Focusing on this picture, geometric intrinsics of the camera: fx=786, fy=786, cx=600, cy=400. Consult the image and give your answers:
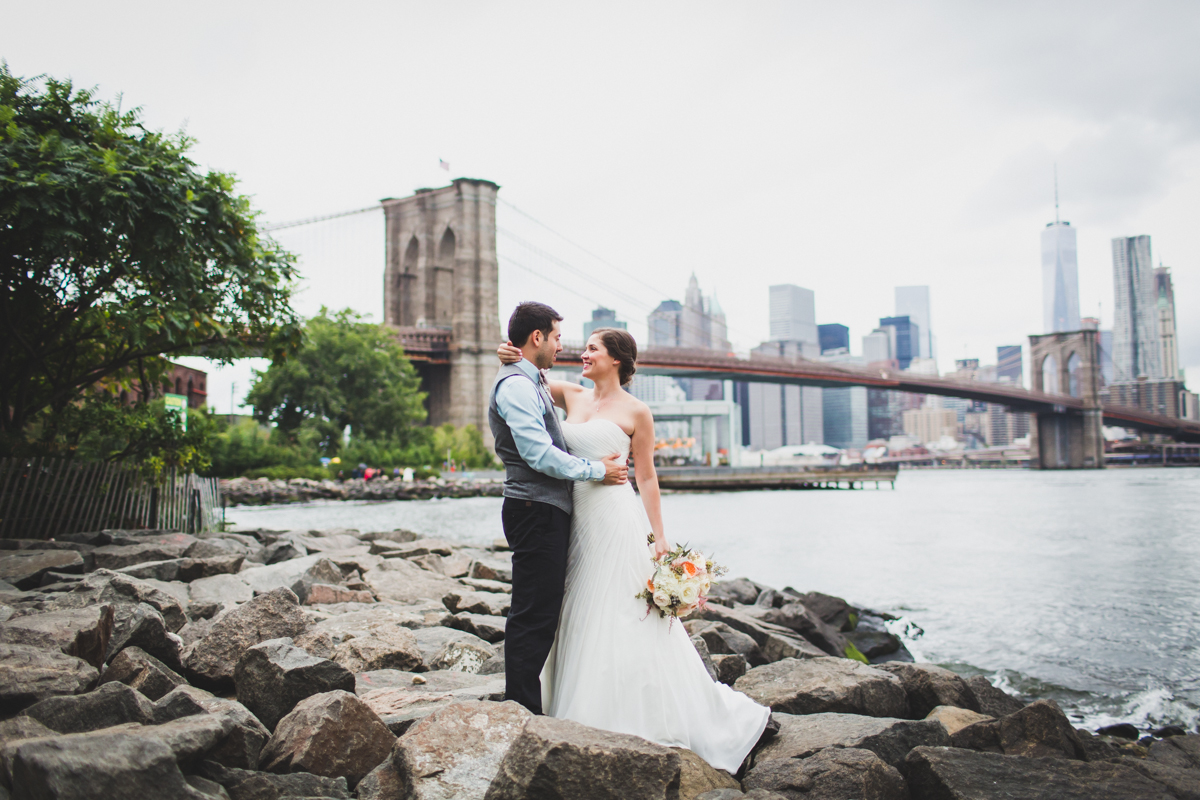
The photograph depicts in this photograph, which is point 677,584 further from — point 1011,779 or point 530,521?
point 1011,779

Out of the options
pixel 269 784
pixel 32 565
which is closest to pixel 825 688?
pixel 269 784

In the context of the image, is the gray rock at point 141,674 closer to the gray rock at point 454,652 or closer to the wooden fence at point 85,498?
the gray rock at point 454,652

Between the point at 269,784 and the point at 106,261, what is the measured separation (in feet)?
21.4

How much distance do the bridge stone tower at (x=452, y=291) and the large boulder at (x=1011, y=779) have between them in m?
41.4

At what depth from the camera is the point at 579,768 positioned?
89.5 inches

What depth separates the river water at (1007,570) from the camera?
710 centimetres

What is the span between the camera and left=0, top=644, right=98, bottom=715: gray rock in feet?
8.69

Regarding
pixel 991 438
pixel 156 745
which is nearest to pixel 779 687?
pixel 156 745

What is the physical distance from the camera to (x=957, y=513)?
26984 millimetres

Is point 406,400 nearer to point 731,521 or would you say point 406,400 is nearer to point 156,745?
point 731,521

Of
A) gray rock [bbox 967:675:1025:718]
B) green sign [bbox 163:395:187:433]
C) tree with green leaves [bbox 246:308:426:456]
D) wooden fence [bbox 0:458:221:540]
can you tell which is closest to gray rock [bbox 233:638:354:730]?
gray rock [bbox 967:675:1025:718]

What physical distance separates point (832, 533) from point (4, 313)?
18415 millimetres

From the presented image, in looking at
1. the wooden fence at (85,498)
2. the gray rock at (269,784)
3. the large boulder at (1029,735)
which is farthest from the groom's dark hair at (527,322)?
the wooden fence at (85,498)

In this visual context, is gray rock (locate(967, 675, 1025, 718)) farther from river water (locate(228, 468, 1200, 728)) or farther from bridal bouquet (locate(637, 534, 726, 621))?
bridal bouquet (locate(637, 534, 726, 621))
